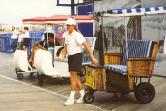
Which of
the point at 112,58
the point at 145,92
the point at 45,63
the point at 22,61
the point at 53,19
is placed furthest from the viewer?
the point at 22,61

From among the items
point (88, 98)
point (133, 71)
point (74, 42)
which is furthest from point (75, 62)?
point (133, 71)

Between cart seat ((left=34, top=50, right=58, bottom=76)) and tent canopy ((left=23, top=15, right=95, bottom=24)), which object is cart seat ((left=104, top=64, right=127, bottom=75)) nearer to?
cart seat ((left=34, top=50, right=58, bottom=76))

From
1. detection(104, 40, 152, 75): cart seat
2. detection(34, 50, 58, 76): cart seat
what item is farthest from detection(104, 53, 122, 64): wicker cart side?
detection(34, 50, 58, 76): cart seat

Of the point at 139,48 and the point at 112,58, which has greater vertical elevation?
the point at 139,48

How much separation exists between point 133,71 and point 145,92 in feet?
1.89

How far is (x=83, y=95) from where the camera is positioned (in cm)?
1088

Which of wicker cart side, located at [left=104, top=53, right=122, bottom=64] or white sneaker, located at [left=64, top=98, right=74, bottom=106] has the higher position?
wicker cart side, located at [left=104, top=53, right=122, bottom=64]

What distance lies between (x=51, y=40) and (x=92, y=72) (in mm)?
5334

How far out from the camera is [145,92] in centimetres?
1073

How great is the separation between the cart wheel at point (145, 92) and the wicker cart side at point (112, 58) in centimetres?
156

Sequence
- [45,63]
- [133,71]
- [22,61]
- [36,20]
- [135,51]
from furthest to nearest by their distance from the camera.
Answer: [36,20] < [22,61] < [45,63] < [135,51] < [133,71]

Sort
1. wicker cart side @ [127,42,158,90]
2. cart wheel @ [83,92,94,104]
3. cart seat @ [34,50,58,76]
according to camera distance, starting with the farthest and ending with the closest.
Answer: cart seat @ [34,50,58,76] → cart wheel @ [83,92,94,104] → wicker cart side @ [127,42,158,90]

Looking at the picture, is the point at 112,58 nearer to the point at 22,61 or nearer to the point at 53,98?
the point at 53,98

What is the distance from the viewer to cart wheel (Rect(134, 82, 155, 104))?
35.1 ft
